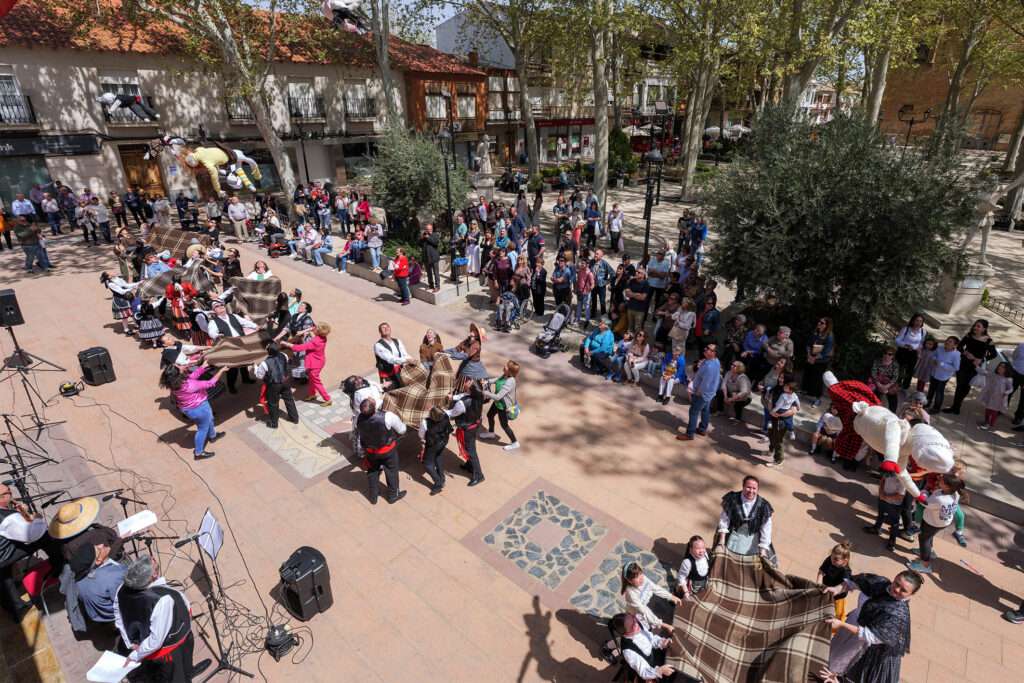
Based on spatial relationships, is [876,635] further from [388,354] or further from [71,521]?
[71,521]

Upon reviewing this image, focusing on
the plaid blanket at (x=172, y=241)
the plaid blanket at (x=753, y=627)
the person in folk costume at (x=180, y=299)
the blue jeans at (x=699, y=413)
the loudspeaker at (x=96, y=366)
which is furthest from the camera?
the plaid blanket at (x=172, y=241)

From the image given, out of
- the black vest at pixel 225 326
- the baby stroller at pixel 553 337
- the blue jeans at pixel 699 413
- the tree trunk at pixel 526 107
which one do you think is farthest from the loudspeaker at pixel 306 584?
the tree trunk at pixel 526 107

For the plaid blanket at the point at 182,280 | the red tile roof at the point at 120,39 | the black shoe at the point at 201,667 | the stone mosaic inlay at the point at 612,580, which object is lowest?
the black shoe at the point at 201,667

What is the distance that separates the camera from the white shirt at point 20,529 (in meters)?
5.42

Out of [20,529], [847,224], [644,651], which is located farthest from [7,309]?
[847,224]

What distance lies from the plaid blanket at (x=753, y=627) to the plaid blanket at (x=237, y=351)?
7.25 m

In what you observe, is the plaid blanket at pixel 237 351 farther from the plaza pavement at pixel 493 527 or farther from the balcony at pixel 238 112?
the balcony at pixel 238 112

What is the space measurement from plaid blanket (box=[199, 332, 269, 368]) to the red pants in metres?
0.81

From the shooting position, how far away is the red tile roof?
74.7 ft

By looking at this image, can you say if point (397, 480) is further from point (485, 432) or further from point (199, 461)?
point (199, 461)

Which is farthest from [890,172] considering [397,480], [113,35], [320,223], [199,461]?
[113,35]

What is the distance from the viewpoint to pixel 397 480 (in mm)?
7527

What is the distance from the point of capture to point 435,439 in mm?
7414

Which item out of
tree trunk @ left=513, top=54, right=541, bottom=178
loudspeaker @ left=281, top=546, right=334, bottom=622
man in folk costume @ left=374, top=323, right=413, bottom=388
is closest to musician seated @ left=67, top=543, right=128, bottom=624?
loudspeaker @ left=281, top=546, right=334, bottom=622
